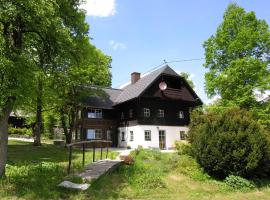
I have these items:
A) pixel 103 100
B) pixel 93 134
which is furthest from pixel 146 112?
pixel 93 134

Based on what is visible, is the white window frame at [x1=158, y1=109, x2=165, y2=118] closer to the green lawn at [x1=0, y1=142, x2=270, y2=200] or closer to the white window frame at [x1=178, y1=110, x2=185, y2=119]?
the white window frame at [x1=178, y1=110, x2=185, y2=119]

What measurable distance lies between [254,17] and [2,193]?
75.3 feet

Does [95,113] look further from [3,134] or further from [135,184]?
[135,184]

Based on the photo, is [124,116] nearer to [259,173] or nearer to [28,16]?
[259,173]

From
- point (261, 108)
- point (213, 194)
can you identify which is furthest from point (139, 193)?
point (261, 108)

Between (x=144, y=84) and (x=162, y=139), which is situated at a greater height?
(x=144, y=84)

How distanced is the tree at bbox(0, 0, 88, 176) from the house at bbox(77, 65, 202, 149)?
690 inches

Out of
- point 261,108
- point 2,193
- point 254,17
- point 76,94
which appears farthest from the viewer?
point 76,94

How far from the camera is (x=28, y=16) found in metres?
12.9

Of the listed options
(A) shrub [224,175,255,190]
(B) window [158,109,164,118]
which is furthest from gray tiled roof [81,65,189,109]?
(A) shrub [224,175,255,190]

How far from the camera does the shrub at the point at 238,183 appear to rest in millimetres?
14663

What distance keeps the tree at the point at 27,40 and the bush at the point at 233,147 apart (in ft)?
28.5

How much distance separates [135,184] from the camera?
1361 cm

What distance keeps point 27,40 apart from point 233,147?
40.4 ft
